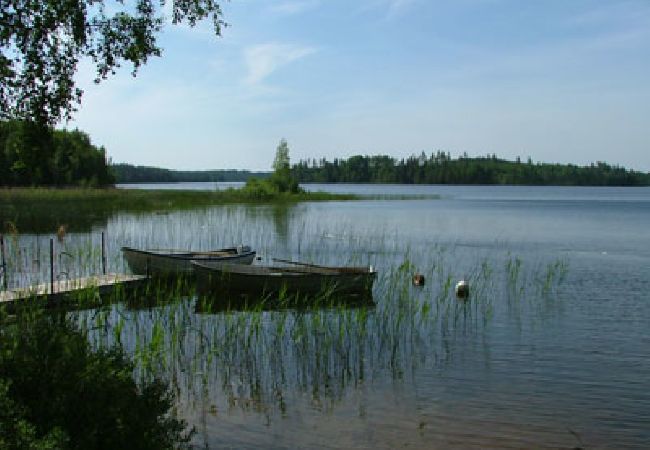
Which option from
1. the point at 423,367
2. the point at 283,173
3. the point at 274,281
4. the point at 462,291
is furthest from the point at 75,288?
the point at 283,173

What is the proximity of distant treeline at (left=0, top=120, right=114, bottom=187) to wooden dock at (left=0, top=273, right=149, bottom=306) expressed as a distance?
2939 millimetres

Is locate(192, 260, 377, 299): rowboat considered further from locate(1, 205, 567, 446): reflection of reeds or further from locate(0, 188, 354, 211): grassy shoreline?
locate(0, 188, 354, 211): grassy shoreline

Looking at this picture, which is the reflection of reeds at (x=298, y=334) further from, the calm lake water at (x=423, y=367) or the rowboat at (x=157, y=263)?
the rowboat at (x=157, y=263)

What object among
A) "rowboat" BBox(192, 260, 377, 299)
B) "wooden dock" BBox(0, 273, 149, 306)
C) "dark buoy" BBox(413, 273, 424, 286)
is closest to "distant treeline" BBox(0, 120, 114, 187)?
"wooden dock" BBox(0, 273, 149, 306)

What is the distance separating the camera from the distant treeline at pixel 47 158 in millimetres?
8562

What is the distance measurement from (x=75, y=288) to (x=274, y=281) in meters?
5.76

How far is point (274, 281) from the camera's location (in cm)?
1970

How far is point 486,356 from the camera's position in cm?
1370

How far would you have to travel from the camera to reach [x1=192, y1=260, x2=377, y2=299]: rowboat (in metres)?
19.7

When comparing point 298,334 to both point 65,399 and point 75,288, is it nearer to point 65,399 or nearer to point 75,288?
point 75,288

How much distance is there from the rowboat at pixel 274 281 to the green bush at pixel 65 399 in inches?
530

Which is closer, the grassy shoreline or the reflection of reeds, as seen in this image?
the reflection of reeds

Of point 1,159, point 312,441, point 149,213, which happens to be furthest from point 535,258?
point 1,159

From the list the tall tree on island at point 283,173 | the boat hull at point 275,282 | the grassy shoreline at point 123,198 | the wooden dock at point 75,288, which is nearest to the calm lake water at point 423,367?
the wooden dock at point 75,288
